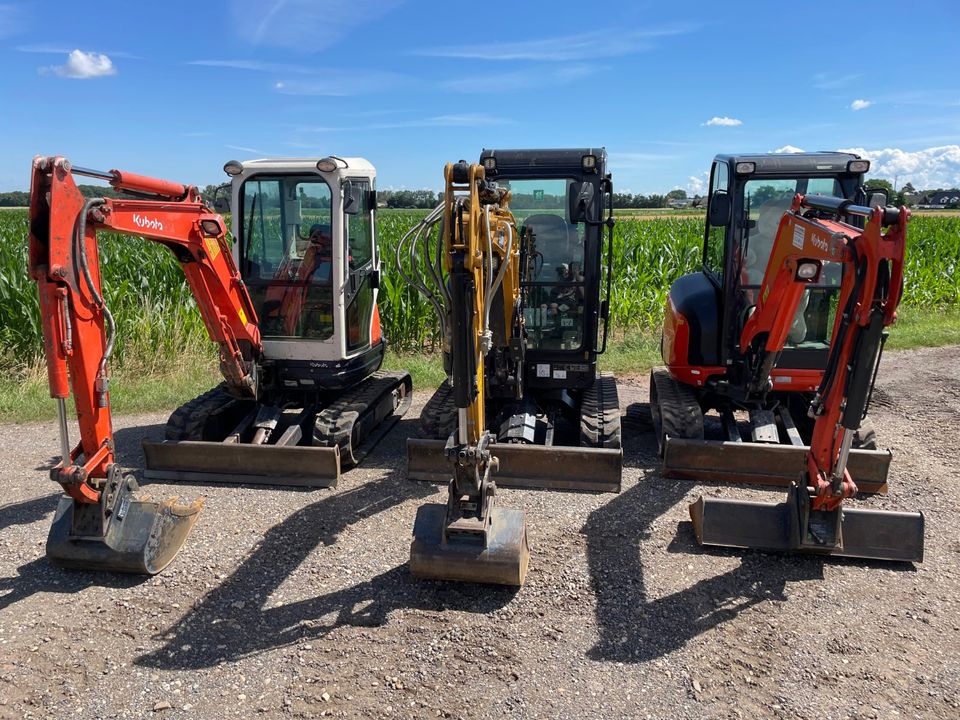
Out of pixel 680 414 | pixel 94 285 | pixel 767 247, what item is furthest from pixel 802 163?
pixel 94 285

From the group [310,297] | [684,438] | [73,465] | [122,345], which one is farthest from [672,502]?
[122,345]

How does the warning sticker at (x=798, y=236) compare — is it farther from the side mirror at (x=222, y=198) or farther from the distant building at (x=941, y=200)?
the distant building at (x=941, y=200)

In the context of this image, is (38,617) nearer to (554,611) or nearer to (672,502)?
(554,611)

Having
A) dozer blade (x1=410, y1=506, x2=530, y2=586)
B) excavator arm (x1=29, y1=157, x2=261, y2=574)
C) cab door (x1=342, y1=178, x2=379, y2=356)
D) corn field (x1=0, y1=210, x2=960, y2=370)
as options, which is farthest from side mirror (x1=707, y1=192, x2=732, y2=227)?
corn field (x1=0, y1=210, x2=960, y2=370)

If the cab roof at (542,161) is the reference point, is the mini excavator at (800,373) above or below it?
below

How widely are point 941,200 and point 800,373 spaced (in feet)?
135

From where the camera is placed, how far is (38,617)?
4176 millimetres

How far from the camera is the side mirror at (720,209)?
6145 millimetres

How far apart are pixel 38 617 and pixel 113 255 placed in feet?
29.6

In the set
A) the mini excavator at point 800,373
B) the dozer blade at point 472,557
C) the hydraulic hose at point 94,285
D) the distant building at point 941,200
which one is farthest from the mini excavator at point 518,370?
the distant building at point 941,200

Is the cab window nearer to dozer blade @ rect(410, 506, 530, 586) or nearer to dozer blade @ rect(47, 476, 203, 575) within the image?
dozer blade @ rect(410, 506, 530, 586)

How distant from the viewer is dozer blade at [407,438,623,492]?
230 inches

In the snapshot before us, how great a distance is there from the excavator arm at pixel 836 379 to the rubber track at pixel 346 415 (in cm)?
298

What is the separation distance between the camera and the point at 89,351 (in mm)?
4340
